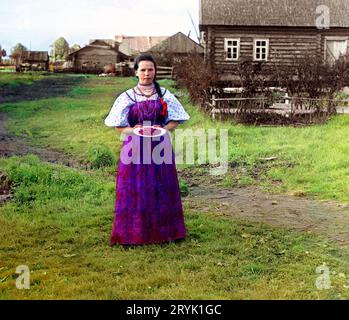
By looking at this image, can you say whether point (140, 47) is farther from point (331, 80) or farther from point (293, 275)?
point (293, 275)

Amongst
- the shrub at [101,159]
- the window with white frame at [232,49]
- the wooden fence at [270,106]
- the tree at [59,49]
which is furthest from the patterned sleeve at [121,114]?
the tree at [59,49]

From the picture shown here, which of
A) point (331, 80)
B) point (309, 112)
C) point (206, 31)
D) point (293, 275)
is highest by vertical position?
point (206, 31)

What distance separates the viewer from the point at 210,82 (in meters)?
14.7

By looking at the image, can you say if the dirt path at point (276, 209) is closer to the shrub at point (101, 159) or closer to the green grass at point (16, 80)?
the shrub at point (101, 159)

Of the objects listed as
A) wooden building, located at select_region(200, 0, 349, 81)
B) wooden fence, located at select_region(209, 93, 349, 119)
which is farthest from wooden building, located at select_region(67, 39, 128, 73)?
wooden fence, located at select_region(209, 93, 349, 119)

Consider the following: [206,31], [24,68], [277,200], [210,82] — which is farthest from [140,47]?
[277,200]

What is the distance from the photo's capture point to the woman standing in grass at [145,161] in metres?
5.27

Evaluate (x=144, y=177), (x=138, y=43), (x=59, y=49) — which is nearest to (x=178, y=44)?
(x=138, y=43)

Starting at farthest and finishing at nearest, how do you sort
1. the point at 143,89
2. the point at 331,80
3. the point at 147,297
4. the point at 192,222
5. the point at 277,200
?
1. the point at 331,80
2. the point at 277,200
3. the point at 192,222
4. the point at 143,89
5. the point at 147,297

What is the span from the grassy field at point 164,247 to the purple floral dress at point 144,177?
209 mm

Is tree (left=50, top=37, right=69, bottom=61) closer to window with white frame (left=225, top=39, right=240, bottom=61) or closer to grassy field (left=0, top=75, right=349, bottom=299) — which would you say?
window with white frame (left=225, top=39, right=240, bottom=61)

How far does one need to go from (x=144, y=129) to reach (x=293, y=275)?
6.64 feet

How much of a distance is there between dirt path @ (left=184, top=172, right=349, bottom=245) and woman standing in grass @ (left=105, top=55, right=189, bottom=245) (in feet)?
5.44

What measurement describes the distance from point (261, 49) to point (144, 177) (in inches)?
785
